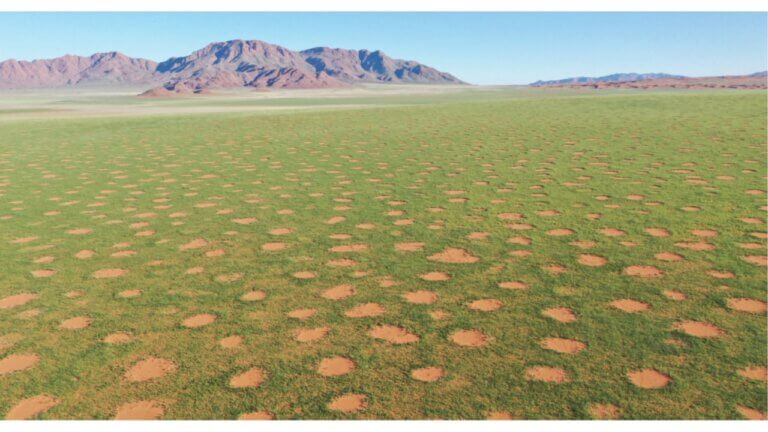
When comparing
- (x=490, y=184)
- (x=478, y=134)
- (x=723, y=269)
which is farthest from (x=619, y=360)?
(x=478, y=134)

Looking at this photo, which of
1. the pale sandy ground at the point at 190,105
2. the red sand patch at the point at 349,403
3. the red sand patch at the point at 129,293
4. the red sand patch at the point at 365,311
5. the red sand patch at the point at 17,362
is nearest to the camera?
the red sand patch at the point at 349,403

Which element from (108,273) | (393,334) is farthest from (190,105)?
(393,334)

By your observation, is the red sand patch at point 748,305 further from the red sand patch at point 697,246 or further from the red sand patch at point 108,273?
the red sand patch at point 108,273

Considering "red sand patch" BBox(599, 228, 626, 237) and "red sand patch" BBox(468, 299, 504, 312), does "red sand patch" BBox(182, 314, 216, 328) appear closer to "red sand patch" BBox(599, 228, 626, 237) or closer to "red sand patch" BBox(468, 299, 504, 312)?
"red sand patch" BBox(468, 299, 504, 312)

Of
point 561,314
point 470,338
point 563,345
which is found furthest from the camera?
point 561,314

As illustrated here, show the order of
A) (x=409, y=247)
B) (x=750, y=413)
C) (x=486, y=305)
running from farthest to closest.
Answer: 1. (x=409, y=247)
2. (x=486, y=305)
3. (x=750, y=413)

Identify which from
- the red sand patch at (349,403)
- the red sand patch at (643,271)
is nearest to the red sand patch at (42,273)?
the red sand patch at (349,403)

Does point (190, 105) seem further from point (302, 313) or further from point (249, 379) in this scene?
point (249, 379)

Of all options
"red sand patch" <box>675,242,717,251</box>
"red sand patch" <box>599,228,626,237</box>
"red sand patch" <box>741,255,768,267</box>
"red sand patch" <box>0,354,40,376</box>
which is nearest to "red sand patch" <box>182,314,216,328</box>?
"red sand patch" <box>0,354,40,376</box>
